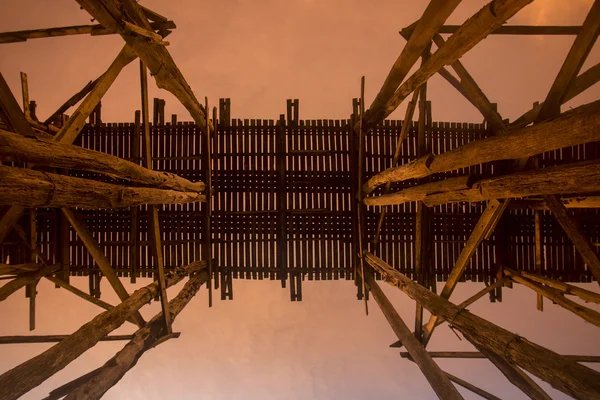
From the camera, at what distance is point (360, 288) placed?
7.59 meters

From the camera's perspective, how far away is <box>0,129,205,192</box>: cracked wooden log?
7.79 feet

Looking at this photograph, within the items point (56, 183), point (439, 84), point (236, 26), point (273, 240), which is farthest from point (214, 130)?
point (439, 84)

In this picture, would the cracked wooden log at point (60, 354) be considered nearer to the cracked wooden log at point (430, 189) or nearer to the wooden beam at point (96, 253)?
the wooden beam at point (96, 253)

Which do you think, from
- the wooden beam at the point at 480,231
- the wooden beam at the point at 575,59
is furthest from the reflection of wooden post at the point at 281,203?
the wooden beam at the point at 575,59

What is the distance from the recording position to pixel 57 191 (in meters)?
2.66

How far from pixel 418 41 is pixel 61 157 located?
3.58 m

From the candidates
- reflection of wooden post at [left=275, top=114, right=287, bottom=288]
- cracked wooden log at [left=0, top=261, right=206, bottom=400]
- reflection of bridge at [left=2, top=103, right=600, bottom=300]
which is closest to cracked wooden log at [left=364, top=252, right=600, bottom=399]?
cracked wooden log at [left=0, top=261, right=206, bottom=400]

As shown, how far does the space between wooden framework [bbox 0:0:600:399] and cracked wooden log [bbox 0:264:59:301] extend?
4 cm

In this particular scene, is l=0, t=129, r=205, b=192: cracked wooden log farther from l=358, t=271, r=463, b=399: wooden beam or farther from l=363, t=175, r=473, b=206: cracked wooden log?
l=358, t=271, r=463, b=399: wooden beam

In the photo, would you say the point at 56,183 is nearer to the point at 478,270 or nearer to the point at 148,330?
the point at 148,330

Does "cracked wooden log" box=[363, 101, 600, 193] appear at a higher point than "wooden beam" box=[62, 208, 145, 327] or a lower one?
higher

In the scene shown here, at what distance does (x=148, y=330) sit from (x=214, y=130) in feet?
14.5

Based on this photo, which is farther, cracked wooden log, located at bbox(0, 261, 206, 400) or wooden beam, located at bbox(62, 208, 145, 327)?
wooden beam, located at bbox(62, 208, 145, 327)

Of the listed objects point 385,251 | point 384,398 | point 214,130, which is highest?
point 214,130
